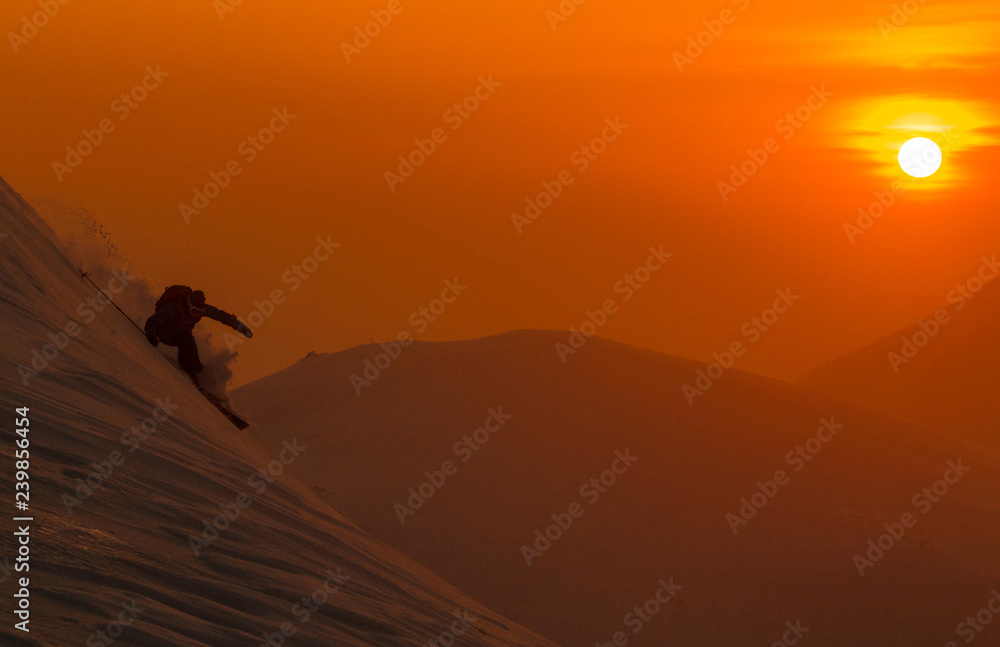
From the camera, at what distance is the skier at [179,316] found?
10352mm

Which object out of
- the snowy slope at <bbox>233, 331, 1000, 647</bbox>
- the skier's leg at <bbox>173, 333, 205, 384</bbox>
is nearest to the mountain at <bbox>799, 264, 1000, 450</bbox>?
the snowy slope at <bbox>233, 331, 1000, 647</bbox>

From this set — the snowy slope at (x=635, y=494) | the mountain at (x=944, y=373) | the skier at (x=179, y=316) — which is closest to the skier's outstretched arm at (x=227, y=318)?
the skier at (x=179, y=316)

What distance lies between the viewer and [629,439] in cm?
1697

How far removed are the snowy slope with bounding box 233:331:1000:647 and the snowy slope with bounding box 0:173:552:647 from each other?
5.21m

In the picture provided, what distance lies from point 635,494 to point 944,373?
66.5 metres

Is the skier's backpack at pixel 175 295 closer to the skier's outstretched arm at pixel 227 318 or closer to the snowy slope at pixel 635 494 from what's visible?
the skier's outstretched arm at pixel 227 318

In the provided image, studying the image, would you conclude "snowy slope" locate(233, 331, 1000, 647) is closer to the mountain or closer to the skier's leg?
the skier's leg

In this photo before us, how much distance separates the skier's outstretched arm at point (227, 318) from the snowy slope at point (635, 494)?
4602 mm

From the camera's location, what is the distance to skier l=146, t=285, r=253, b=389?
34.0 ft

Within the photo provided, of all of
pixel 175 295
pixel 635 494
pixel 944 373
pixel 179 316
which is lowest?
pixel 179 316

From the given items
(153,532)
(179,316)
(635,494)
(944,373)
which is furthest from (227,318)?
(944,373)

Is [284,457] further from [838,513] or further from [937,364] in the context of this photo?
[937,364]

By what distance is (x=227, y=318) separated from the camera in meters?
10.5

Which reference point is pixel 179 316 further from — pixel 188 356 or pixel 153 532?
pixel 153 532
